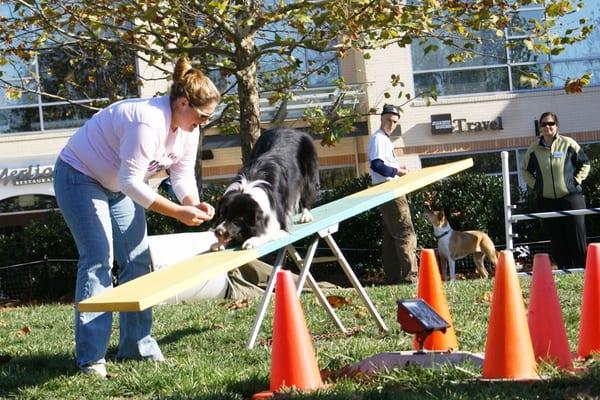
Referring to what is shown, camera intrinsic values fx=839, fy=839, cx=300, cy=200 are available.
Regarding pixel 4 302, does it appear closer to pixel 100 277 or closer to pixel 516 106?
Answer: pixel 100 277

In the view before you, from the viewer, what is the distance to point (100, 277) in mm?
4547

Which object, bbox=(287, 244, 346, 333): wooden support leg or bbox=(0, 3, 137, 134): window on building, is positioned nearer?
bbox=(287, 244, 346, 333): wooden support leg

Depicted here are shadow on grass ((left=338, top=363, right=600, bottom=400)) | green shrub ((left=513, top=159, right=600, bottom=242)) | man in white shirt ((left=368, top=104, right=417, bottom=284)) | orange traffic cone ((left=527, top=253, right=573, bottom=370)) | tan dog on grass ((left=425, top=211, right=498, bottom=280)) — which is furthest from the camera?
green shrub ((left=513, top=159, right=600, bottom=242))

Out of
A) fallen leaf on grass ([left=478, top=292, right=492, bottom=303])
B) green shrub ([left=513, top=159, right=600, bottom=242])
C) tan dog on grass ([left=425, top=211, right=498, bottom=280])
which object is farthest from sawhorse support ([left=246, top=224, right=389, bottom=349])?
green shrub ([left=513, top=159, right=600, bottom=242])

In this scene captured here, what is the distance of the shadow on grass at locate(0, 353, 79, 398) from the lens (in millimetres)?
4418

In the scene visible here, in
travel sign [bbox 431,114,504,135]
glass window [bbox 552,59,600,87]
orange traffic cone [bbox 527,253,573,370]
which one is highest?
glass window [bbox 552,59,600,87]

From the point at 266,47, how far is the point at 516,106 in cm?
1138

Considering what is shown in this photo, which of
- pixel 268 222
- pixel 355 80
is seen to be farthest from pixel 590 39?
pixel 268 222

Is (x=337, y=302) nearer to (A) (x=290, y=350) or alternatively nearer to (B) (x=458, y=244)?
(A) (x=290, y=350)

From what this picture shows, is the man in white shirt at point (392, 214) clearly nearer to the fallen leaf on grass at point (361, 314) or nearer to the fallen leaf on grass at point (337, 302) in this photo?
the fallen leaf on grass at point (337, 302)

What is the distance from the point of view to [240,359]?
4.74 m

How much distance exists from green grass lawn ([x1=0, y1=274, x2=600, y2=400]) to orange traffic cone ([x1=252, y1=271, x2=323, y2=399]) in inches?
5.3

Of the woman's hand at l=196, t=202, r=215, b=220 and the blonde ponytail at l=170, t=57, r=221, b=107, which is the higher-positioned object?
the blonde ponytail at l=170, t=57, r=221, b=107

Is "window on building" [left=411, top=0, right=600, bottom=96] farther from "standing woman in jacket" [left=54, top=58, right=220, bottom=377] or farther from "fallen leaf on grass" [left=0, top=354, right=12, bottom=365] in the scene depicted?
"standing woman in jacket" [left=54, top=58, right=220, bottom=377]
